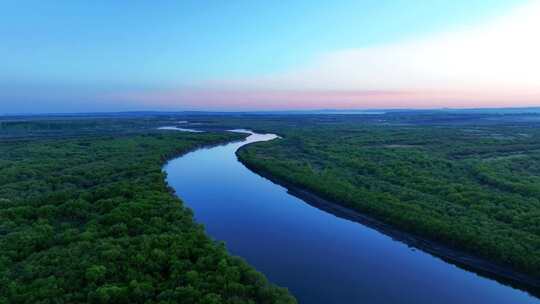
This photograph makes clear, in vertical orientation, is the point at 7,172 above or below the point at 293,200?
above

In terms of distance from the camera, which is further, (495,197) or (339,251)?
(495,197)

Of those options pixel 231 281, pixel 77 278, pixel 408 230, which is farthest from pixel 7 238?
pixel 408 230

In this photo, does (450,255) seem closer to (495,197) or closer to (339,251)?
(339,251)

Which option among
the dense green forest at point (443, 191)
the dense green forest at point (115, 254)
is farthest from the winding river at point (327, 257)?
the dense green forest at point (115, 254)

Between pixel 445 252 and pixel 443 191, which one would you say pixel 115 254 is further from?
pixel 443 191

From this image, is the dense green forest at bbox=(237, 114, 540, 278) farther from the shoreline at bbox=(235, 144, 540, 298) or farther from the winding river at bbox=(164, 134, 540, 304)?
the winding river at bbox=(164, 134, 540, 304)

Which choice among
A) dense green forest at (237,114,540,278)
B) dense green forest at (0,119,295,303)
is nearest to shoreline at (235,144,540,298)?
dense green forest at (237,114,540,278)
